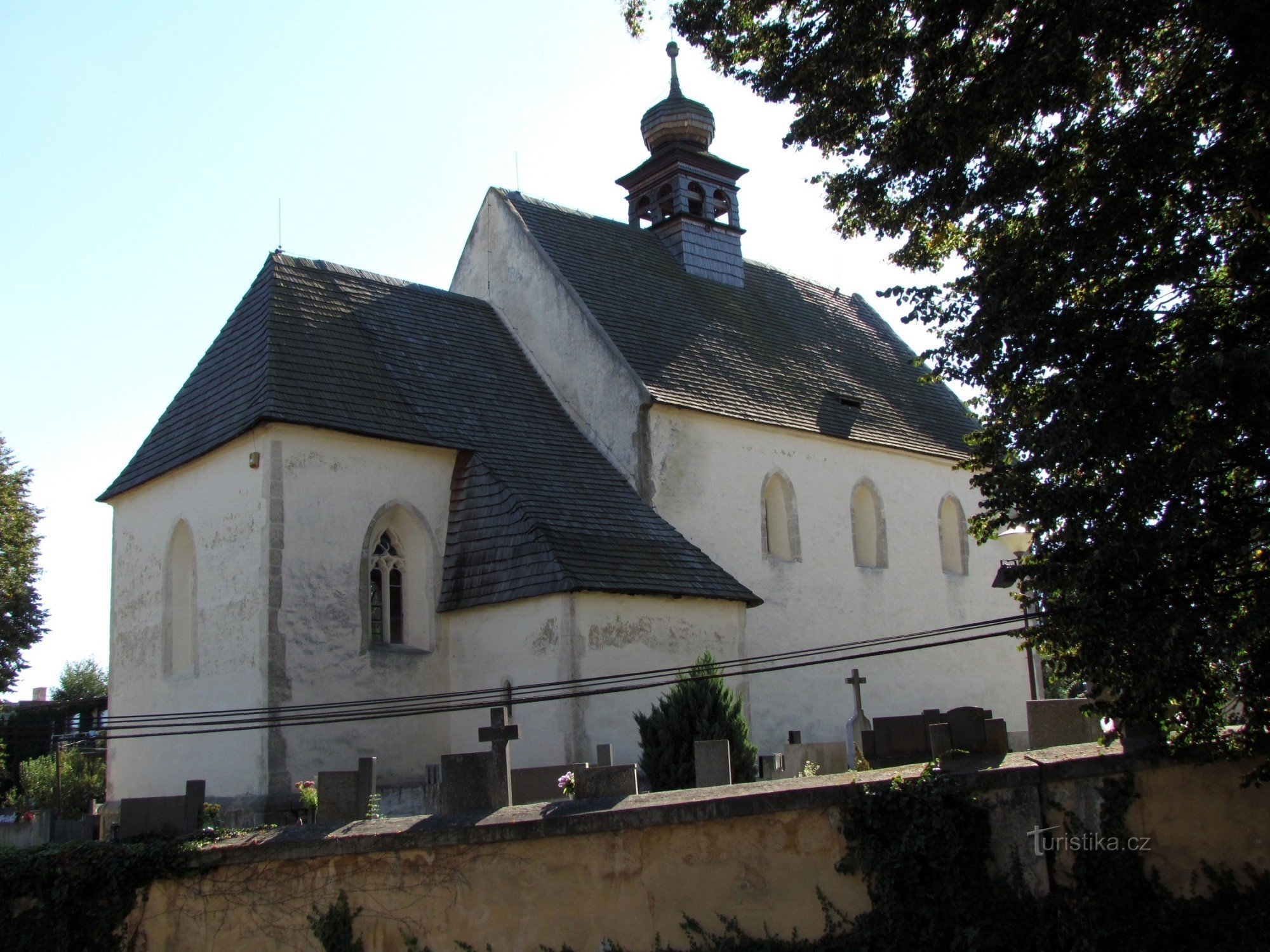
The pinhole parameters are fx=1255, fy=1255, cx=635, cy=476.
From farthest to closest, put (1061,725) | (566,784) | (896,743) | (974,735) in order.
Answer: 1. (566,784)
2. (896,743)
3. (1061,725)
4. (974,735)

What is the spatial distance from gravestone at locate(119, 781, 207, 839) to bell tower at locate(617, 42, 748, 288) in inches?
670

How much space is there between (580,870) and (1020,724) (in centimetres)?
1709

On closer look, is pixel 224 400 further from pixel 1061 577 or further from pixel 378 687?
pixel 1061 577

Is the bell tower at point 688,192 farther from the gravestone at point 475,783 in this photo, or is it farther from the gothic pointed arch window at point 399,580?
the gravestone at point 475,783

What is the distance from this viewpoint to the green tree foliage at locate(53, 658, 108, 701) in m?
46.4

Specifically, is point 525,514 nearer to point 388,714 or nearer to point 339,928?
point 388,714

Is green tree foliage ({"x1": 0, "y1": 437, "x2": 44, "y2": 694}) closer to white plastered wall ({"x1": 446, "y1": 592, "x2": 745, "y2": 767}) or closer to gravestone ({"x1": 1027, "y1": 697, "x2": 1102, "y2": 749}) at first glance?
white plastered wall ({"x1": 446, "y1": 592, "x2": 745, "y2": 767})

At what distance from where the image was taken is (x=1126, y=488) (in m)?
7.64

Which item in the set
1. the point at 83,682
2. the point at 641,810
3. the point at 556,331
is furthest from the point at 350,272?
the point at 83,682

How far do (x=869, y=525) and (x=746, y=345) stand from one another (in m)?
4.03

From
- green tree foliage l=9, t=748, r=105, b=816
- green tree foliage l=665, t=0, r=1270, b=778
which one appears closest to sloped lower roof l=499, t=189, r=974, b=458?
green tree foliage l=665, t=0, r=1270, b=778

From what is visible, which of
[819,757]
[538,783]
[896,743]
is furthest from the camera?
[819,757]

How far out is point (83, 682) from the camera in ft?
159

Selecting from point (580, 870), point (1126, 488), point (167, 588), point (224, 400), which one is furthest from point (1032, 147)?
point (167, 588)
